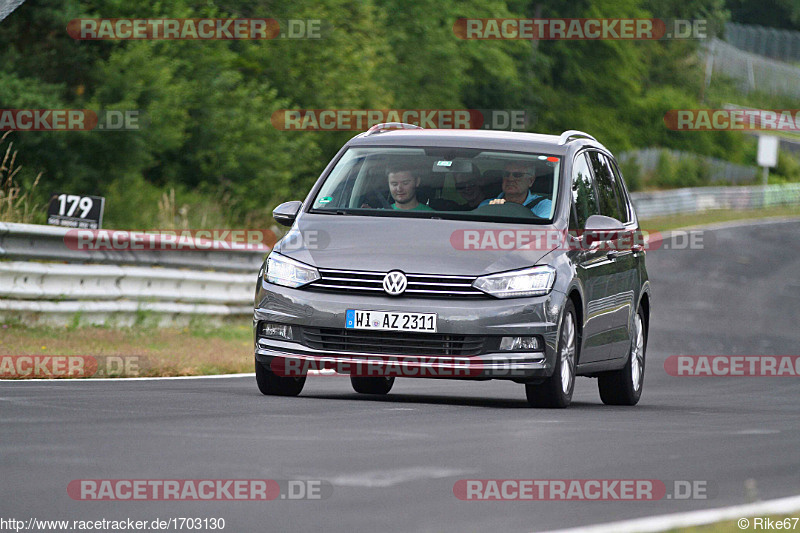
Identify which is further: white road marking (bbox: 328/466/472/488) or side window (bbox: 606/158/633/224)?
side window (bbox: 606/158/633/224)

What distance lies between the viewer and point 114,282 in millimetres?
16953

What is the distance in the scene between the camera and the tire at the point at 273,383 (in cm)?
1081

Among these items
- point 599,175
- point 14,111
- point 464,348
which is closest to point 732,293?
point 14,111

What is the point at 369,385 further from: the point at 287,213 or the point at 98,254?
the point at 98,254

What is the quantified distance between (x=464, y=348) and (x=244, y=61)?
31207 millimetres

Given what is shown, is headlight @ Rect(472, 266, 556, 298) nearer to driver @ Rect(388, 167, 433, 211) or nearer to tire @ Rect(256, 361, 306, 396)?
driver @ Rect(388, 167, 433, 211)

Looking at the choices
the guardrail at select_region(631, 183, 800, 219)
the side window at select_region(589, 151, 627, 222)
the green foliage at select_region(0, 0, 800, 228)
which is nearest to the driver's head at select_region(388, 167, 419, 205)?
the side window at select_region(589, 151, 627, 222)

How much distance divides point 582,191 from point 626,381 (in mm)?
1805

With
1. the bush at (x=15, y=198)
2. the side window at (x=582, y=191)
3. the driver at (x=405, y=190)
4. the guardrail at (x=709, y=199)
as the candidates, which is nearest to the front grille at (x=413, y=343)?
the driver at (x=405, y=190)

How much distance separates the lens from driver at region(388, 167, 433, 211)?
11.1 meters

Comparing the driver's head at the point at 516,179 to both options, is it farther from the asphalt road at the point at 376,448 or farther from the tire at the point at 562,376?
the asphalt road at the point at 376,448

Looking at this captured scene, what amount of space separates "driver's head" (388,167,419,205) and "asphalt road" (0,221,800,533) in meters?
1.40

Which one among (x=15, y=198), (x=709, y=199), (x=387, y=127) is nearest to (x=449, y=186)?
(x=387, y=127)

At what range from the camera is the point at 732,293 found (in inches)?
1377
